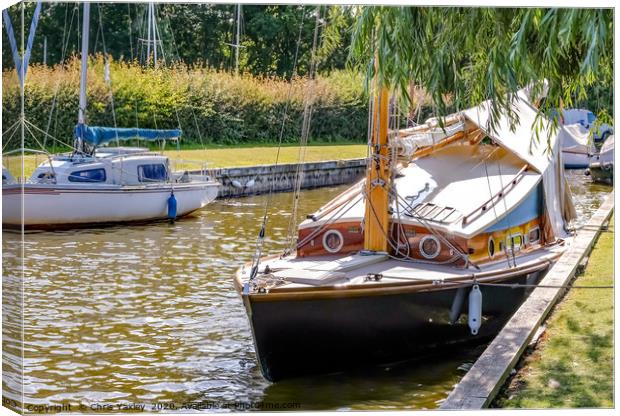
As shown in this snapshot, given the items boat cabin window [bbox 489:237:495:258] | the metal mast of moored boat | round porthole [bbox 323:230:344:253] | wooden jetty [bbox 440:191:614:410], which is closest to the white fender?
wooden jetty [bbox 440:191:614:410]

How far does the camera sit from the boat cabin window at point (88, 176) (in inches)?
652

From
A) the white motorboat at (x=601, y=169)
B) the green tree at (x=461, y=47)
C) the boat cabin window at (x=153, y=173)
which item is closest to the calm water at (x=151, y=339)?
the white motorboat at (x=601, y=169)

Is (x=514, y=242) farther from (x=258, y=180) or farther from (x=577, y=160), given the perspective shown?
(x=258, y=180)

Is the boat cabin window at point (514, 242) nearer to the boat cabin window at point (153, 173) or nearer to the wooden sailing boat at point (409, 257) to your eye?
the wooden sailing boat at point (409, 257)

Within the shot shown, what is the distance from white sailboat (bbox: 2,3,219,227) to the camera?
47.6 feet

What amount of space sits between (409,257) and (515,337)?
1712 mm

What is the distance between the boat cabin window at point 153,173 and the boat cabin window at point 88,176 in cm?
106

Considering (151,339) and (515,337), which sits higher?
(515,337)

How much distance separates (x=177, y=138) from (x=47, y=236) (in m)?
2.17

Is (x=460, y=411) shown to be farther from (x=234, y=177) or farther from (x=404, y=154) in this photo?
(x=234, y=177)

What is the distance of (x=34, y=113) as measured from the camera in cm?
1009

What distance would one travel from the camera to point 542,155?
12.4m

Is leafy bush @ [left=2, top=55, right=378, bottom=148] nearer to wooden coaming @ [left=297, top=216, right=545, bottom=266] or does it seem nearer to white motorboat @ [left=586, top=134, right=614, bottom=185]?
wooden coaming @ [left=297, top=216, right=545, bottom=266]

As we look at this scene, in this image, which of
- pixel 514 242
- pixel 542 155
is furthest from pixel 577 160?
pixel 514 242
